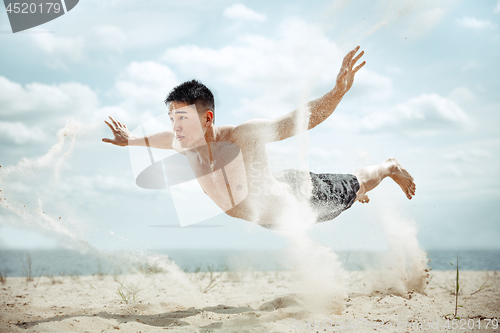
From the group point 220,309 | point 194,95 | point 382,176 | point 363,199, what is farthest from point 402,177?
point 194,95

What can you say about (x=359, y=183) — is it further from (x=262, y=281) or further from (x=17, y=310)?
(x=17, y=310)

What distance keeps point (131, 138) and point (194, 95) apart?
158cm

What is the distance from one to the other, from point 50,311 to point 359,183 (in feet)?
14.3

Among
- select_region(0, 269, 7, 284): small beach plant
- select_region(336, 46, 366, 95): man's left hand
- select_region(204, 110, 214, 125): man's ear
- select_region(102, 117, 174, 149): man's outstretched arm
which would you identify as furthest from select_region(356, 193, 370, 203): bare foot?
select_region(0, 269, 7, 284): small beach plant

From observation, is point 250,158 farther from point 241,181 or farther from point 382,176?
point 382,176

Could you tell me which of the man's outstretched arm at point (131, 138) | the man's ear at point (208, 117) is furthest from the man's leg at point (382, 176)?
the man's outstretched arm at point (131, 138)

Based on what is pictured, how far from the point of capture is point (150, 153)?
14.7 ft

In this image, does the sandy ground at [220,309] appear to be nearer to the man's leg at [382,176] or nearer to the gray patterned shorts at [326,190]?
the gray patterned shorts at [326,190]

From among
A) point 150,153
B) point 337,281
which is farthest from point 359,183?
point 150,153

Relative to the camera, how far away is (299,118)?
3047 mm

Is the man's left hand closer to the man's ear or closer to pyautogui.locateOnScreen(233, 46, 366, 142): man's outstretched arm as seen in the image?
pyautogui.locateOnScreen(233, 46, 366, 142): man's outstretched arm

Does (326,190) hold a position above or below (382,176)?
below

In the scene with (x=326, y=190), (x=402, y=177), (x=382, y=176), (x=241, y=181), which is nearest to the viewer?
(x=241, y=181)

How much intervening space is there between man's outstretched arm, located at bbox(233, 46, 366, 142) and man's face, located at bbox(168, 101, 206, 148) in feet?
1.39
